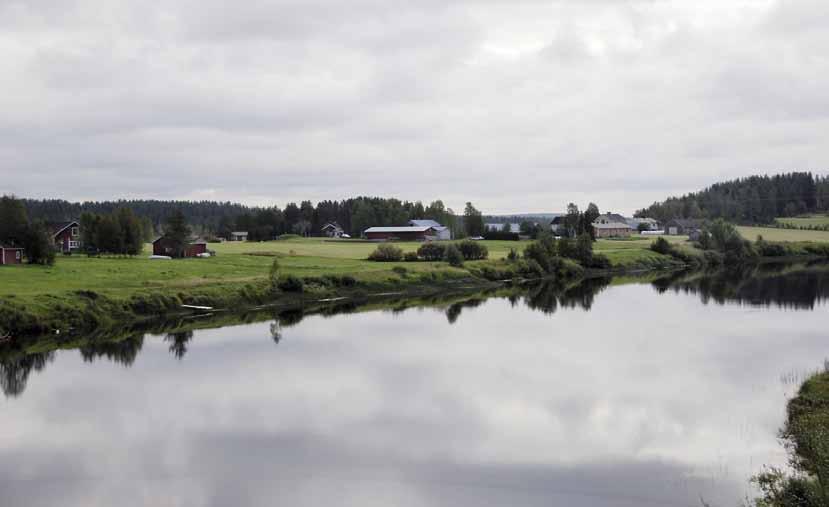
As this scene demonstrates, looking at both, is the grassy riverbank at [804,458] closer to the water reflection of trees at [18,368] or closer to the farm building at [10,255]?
the water reflection of trees at [18,368]

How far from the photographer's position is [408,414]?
22312 mm

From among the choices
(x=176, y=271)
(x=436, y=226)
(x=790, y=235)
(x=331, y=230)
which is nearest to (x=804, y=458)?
(x=176, y=271)

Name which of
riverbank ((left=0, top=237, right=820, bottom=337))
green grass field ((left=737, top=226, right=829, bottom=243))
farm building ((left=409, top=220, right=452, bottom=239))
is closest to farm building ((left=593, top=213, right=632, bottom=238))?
green grass field ((left=737, top=226, right=829, bottom=243))

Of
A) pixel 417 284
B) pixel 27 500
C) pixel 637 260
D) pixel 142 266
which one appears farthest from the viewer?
pixel 637 260

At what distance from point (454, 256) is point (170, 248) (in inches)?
875

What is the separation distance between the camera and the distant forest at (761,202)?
147875 millimetres

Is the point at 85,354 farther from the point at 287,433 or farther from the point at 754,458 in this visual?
the point at 754,458

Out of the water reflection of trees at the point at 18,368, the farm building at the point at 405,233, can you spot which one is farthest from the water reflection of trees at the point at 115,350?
the farm building at the point at 405,233

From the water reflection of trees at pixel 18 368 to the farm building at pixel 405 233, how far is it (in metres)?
74.1

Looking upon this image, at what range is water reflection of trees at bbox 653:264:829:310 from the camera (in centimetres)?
4834

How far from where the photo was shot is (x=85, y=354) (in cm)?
3186

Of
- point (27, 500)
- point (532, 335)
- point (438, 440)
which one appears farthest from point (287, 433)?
point (532, 335)

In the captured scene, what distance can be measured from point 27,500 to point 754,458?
15219 millimetres

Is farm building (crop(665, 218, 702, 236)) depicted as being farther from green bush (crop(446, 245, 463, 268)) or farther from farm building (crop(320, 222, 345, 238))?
green bush (crop(446, 245, 463, 268))
